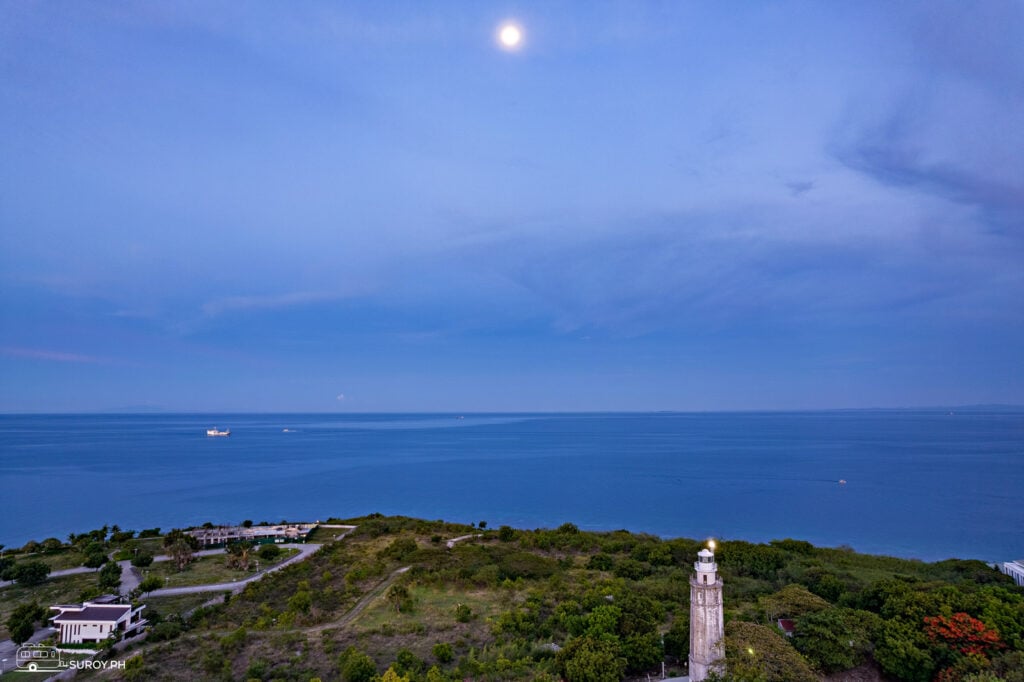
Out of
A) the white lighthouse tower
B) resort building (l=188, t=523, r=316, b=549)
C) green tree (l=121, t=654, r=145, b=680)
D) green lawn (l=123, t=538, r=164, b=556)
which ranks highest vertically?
the white lighthouse tower

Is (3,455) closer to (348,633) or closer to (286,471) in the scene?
(286,471)

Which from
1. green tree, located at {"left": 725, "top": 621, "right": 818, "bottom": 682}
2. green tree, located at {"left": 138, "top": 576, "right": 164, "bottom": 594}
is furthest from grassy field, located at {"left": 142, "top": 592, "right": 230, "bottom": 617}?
green tree, located at {"left": 725, "top": 621, "right": 818, "bottom": 682}

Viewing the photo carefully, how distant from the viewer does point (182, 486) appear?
90.2m

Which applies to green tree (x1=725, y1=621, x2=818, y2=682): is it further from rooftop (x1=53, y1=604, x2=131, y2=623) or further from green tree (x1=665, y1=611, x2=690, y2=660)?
rooftop (x1=53, y1=604, x2=131, y2=623)

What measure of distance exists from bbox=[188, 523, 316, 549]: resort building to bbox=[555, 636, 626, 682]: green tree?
35074mm

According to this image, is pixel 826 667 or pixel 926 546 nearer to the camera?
pixel 826 667

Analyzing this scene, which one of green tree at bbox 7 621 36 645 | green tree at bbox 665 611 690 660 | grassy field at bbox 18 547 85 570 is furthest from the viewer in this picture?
grassy field at bbox 18 547 85 570

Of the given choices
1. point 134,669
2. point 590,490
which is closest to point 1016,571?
point 134,669

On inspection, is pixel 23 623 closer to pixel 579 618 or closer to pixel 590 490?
pixel 579 618

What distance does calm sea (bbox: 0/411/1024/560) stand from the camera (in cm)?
6172

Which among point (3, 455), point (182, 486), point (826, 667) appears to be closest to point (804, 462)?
point (826, 667)

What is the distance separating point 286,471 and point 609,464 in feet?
223

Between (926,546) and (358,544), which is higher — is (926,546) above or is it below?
below

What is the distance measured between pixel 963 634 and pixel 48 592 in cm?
4744
